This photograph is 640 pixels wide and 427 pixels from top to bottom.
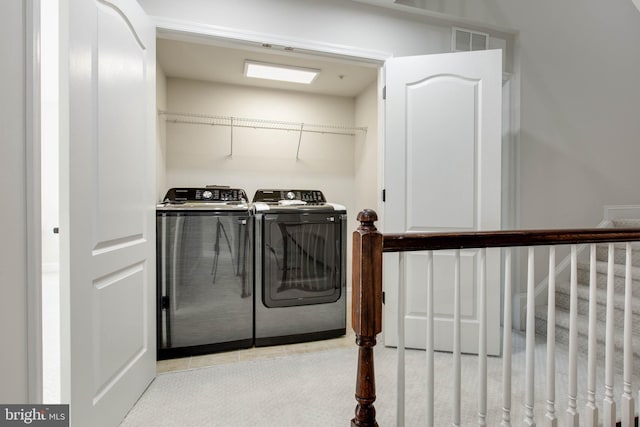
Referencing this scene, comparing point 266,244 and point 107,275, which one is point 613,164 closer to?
point 266,244

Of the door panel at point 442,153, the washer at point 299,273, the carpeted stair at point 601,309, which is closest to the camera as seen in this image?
the carpeted stair at point 601,309

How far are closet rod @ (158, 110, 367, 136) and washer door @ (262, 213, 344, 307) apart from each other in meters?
1.42

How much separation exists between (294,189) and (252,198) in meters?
0.46

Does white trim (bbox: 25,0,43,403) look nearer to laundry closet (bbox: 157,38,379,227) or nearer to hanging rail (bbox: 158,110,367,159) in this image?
laundry closet (bbox: 157,38,379,227)

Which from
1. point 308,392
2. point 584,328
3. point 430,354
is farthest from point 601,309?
point 308,392

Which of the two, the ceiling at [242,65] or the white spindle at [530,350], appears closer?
the white spindle at [530,350]

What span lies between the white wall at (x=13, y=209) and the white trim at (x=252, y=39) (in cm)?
111

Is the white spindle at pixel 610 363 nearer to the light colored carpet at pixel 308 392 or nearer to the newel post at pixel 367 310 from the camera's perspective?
the light colored carpet at pixel 308 392

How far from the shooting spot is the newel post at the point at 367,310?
39.2 inches

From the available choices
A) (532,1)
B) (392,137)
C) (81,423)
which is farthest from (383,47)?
(81,423)

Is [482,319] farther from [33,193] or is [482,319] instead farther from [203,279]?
[203,279]

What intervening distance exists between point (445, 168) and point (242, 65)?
6.62ft

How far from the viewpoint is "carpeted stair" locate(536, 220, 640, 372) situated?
2.10m

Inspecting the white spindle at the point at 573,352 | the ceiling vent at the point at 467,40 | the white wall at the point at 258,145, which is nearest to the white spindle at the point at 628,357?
the white spindle at the point at 573,352
